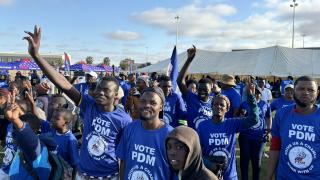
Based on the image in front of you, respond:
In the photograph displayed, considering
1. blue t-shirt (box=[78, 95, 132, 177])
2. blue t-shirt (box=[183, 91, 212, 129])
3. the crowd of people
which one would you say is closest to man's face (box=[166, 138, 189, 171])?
the crowd of people

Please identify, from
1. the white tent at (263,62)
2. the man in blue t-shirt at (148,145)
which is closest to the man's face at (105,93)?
the man in blue t-shirt at (148,145)

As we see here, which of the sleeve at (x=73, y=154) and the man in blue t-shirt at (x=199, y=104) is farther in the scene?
the man in blue t-shirt at (x=199, y=104)

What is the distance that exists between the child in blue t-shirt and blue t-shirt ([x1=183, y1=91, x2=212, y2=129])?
2.02 m

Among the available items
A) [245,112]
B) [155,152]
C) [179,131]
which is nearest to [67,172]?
[155,152]

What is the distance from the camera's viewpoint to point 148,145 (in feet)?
10.8

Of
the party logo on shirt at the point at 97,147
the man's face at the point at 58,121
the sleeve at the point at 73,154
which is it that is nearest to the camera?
Answer: the party logo on shirt at the point at 97,147

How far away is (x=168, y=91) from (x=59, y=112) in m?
2.25

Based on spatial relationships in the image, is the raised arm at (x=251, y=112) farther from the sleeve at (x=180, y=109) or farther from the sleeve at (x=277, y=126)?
the sleeve at (x=180, y=109)

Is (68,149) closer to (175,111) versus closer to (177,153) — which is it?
(177,153)

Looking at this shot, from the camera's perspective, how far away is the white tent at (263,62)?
885 inches

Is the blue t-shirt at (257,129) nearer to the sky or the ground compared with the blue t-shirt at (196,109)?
nearer to the ground

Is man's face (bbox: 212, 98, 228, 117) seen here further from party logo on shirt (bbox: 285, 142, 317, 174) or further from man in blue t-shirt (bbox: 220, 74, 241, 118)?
man in blue t-shirt (bbox: 220, 74, 241, 118)

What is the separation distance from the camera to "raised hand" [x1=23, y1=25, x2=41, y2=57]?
3605 millimetres

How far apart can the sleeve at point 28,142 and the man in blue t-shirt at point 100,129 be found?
0.72 metres
